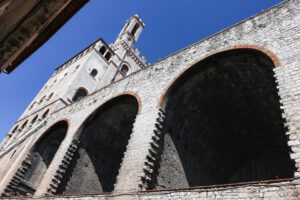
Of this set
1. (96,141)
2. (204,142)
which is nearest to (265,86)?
(204,142)

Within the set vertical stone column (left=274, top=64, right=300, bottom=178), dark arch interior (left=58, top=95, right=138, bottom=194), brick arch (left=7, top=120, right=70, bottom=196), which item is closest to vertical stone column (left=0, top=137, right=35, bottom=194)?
brick arch (left=7, top=120, right=70, bottom=196)

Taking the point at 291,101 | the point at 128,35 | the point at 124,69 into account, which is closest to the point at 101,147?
the point at 291,101

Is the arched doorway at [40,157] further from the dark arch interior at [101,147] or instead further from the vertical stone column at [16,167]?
the dark arch interior at [101,147]

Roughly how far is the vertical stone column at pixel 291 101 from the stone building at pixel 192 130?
2cm

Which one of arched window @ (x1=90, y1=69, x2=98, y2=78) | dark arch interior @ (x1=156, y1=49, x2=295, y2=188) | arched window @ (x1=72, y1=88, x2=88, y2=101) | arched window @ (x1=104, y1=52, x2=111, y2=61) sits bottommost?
dark arch interior @ (x1=156, y1=49, x2=295, y2=188)

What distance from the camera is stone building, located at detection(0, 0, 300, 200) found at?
6.95m

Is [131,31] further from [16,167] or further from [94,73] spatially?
[16,167]

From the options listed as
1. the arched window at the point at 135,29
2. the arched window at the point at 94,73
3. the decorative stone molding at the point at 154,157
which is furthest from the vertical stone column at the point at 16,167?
the arched window at the point at 135,29

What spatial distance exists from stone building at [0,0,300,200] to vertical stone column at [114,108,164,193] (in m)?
0.04

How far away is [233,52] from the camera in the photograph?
891 centimetres

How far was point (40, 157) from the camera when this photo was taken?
1467 cm

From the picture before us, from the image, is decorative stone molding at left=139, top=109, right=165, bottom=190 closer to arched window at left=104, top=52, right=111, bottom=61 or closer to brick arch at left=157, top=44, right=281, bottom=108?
brick arch at left=157, top=44, right=281, bottom=108

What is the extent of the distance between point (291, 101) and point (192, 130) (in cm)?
472

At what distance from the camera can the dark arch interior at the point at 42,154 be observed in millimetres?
13898
